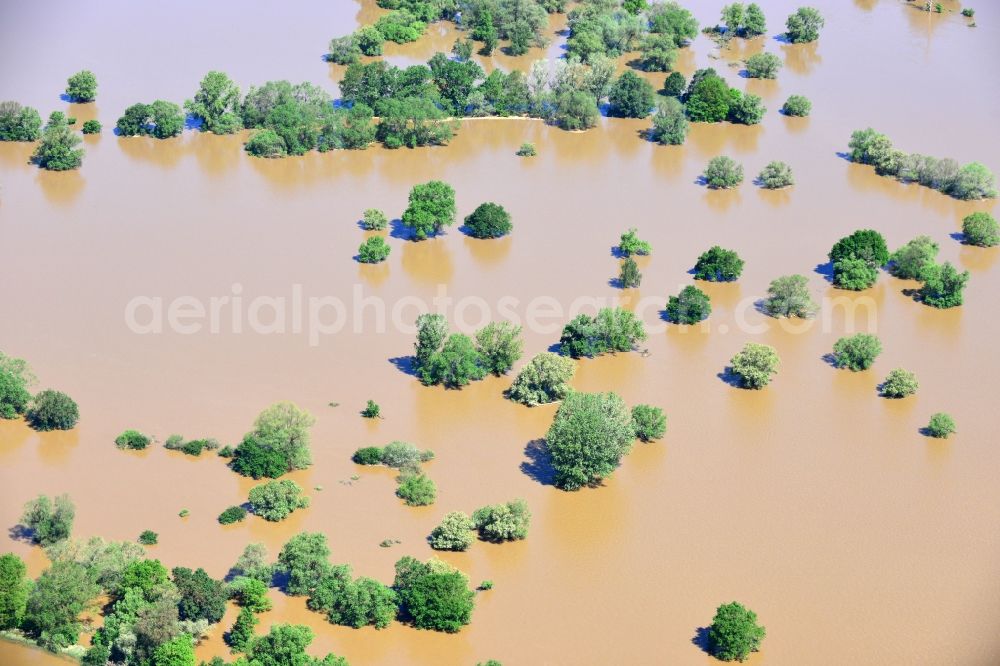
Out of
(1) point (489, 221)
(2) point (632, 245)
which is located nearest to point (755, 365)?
(2) point (632, 245)

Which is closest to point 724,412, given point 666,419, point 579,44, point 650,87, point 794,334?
point 666,419

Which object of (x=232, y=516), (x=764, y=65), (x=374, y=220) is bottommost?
(x=232, y=516)

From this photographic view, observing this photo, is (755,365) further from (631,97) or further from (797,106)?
(797,106)

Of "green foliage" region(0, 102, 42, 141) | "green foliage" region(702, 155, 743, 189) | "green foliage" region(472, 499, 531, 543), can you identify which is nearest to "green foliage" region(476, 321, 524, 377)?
"green foliage" region(472, 499, 531, 543)

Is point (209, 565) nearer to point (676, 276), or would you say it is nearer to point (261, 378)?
point (261, 378)

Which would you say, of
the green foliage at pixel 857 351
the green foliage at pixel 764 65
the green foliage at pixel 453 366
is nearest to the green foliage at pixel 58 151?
the green foliage at pixel 453 366
